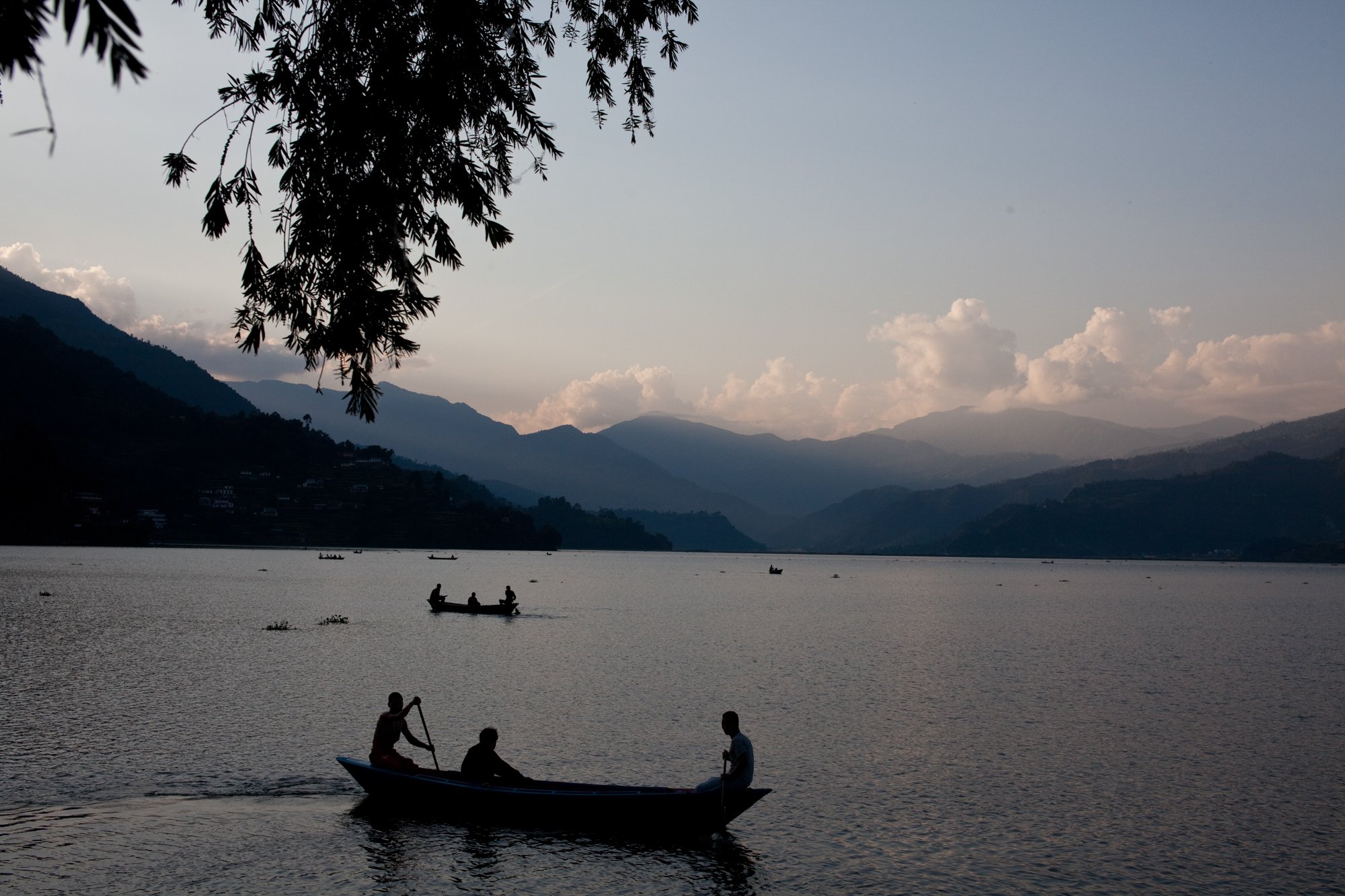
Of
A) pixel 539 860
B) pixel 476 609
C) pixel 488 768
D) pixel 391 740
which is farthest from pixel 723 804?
pixel 476 609

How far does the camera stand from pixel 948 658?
7006cm

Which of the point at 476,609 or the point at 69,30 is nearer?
the point at 69,30

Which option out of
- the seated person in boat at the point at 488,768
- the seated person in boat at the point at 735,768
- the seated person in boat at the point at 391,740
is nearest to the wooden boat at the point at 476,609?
the seated person in boat at the point at 391,740

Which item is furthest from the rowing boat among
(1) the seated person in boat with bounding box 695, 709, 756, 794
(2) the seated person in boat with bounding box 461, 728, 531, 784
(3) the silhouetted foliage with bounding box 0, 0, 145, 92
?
(3) the silhouetted foliage with bounding box 0, 0, 145, 92

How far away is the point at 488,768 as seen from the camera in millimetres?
25672

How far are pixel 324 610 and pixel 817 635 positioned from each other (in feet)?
159

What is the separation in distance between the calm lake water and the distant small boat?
7.36 metres

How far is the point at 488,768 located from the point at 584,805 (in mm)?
2867

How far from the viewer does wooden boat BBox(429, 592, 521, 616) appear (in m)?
94.5

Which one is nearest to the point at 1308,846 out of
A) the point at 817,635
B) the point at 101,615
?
the point at 817,635

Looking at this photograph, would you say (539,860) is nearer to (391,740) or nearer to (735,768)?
(735,768)

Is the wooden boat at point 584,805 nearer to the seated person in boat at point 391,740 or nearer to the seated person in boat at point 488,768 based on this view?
the seated person in boat at point 488,768

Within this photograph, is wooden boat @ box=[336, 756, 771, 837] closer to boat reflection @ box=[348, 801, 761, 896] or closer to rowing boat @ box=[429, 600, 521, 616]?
boat reflection @ box=[348, 801, 761, 896]

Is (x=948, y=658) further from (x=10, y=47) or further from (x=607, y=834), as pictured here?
(x=10, y=47)
